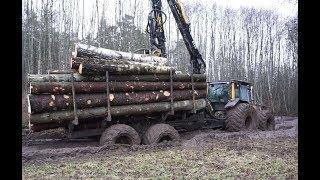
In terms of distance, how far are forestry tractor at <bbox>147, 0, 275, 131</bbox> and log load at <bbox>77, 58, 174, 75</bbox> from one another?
1.63m

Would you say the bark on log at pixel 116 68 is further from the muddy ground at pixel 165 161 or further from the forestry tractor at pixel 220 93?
the muddy ground at pixel 165 161

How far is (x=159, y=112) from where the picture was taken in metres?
10.8

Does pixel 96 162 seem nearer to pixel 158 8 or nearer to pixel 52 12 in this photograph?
pixel 158 8

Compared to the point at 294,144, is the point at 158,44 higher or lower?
higher

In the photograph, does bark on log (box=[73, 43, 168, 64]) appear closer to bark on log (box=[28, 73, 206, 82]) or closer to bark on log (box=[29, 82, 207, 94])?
bark on log (box=[28, 73, 206, 82])

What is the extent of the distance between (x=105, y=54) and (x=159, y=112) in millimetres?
2229

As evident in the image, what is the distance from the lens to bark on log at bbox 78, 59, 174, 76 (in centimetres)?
921

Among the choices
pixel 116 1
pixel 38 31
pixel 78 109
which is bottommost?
pixel 78 109

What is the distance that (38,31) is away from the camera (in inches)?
1156

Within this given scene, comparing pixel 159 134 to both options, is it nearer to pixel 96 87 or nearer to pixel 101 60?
pixel 96 87

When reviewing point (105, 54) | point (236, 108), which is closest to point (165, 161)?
point (105, 54)

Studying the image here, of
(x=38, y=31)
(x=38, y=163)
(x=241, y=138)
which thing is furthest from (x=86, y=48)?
(x=38, y=31)

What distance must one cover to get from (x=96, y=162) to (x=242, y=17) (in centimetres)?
4255
